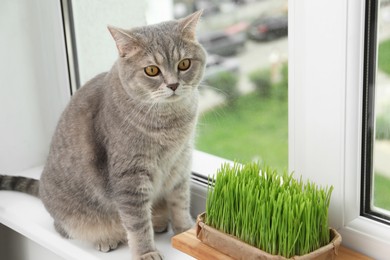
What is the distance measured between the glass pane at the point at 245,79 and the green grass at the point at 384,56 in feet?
0.87

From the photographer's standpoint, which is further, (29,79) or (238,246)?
(29,79)

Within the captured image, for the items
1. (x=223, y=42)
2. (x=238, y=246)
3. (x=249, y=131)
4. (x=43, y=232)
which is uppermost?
(x=223, y=42)

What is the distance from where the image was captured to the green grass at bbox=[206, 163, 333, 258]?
92 cm

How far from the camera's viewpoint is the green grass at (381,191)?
1021 millimetres

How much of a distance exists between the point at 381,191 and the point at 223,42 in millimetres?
534

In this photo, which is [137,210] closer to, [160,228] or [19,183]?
[160,228]

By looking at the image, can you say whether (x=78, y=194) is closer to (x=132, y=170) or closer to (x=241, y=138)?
(x=132, y=170)

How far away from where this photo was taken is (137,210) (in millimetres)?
1163

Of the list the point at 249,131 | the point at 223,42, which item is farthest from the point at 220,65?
the point at 249,131

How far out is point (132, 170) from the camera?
115cm

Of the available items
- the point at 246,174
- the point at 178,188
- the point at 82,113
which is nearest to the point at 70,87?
the point at 82,113

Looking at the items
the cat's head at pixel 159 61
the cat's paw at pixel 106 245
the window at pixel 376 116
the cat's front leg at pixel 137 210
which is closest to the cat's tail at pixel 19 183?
the cat's paw at pixel 106 245

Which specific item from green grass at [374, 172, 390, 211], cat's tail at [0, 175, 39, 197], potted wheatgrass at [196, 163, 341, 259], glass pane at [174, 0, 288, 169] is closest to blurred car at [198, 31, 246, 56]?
glass pane at [174, 0, 288, 169]

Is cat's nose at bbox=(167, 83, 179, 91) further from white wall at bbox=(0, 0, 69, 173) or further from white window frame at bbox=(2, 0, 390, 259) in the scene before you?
white wall at bbox=(0, 0, 69, 173)
